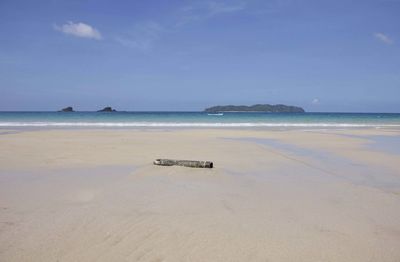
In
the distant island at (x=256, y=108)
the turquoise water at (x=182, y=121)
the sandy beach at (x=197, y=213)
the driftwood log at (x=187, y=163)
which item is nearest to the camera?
the sandy beach at (x=197, y=213)

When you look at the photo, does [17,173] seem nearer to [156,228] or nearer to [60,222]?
[60,222]

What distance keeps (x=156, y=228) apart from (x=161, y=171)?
363 centimetres

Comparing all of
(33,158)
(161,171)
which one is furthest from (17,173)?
(161,171)

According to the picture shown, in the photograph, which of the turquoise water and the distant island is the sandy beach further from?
the distant island

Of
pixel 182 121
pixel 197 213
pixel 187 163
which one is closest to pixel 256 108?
pixel 182 121

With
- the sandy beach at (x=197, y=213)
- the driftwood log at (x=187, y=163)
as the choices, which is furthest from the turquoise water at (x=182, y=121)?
the sandy beach at (x=197, y=213)

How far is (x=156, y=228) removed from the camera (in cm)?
371

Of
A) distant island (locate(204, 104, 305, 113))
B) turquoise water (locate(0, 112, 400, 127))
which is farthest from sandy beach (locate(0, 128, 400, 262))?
distant island (locate(204, 104, 305, 113))

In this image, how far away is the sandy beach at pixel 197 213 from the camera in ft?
10.3

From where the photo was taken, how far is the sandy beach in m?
3.15

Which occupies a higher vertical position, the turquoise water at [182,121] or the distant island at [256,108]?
the distant island at [256,108]

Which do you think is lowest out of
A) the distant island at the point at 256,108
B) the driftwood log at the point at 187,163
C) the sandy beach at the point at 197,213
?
the sandy beach at the point at 197,213

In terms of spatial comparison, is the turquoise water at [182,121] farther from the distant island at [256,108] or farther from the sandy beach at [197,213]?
the distant island at [256,108]

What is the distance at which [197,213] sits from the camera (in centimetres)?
428
